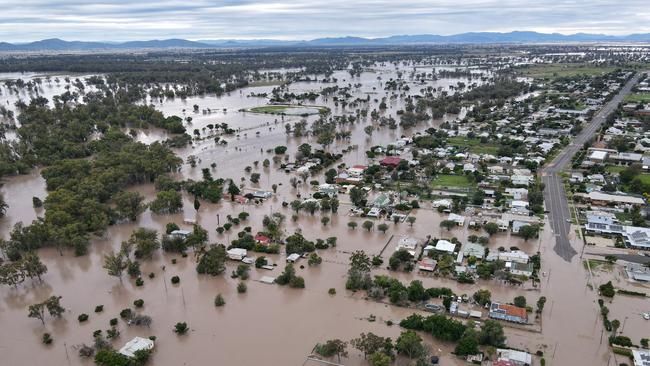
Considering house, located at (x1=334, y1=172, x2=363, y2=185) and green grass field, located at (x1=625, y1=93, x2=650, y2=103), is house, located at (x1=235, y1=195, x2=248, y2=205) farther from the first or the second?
green grass field, located at (x1=625, y1=93, x2=650, y2=103)

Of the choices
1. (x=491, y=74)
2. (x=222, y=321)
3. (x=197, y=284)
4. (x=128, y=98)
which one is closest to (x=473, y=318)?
(x=222, y=321)

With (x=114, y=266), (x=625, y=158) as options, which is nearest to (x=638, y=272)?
(x=625, y=158)

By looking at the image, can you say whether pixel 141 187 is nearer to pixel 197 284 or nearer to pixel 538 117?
pixel 197 284

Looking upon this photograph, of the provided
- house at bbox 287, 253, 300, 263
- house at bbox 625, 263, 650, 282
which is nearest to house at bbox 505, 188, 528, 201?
house at bbox 625, 263, 650, 282

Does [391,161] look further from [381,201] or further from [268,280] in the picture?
[268,280]

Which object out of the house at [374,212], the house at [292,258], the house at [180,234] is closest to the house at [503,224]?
the house at [374,212]
